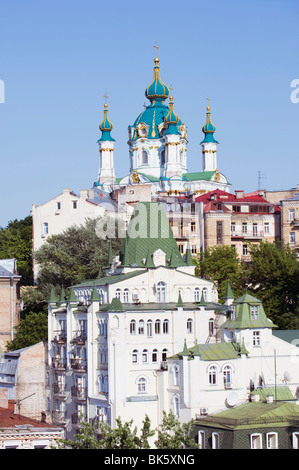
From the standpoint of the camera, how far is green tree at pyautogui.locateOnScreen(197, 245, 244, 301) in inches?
3438

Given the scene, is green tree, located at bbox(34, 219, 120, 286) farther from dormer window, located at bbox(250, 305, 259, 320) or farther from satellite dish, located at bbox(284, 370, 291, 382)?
satellite dish, located at bbox(284, 370, 291, 382)

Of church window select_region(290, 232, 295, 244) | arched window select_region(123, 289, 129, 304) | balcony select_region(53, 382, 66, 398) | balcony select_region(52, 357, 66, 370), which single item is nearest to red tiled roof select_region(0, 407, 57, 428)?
balcony select_region(53, 382, 66, 398)

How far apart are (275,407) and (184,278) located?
40.0 feet

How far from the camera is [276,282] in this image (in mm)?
84500

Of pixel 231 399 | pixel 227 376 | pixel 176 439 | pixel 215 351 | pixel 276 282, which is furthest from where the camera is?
pixel 276 282

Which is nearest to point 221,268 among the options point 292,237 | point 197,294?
point 292,237

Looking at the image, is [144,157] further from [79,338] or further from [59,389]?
[79,338]

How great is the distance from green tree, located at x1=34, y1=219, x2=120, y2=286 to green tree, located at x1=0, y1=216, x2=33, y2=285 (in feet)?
25.4

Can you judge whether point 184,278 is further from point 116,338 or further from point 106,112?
point 106,112

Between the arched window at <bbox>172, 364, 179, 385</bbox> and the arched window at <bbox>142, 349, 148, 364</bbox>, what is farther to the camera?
the arched window at <bbox>142, 349, 148, 364</bbox>

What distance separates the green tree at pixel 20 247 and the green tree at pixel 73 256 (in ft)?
25.4

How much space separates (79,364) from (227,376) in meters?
10.2

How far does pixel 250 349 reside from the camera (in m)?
63.6
